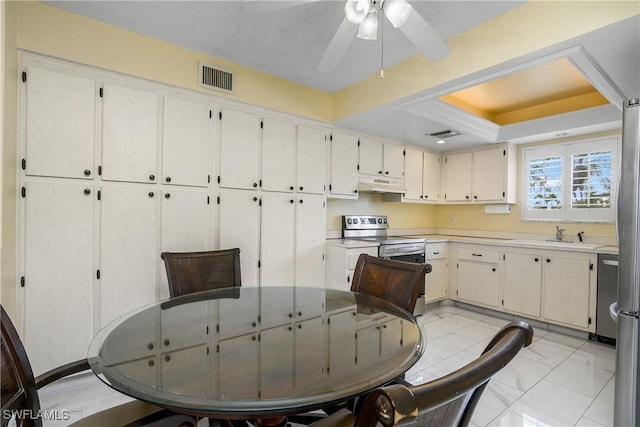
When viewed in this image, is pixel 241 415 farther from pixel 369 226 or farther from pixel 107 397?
pixel 369 226

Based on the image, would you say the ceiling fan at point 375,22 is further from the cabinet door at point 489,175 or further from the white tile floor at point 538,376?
the cabinet door at point 489,175

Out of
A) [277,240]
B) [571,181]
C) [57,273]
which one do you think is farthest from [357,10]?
[571,181]

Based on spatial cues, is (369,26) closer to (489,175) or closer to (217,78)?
(217,78)

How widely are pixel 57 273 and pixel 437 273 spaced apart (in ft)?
12.8

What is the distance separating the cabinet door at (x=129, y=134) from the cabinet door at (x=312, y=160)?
134 centimetres

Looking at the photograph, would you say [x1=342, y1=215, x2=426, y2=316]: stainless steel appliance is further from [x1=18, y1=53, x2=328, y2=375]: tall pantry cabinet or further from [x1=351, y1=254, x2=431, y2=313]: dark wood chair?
[x1=351, y1=254, x2=431, y2=313]: dark wood chair

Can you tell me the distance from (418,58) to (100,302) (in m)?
3.09

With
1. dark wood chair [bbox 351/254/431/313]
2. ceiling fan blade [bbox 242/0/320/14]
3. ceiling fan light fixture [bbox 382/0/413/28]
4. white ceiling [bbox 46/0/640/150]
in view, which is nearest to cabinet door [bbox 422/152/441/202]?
white ceiling [bbox 46/0/640/150]

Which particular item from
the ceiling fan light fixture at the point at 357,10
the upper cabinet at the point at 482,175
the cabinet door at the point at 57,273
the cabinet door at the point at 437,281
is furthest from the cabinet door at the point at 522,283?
the cabinet door at the point at 57,273

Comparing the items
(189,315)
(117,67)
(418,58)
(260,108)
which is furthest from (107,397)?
(418,58)

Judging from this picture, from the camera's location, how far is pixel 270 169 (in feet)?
9.70

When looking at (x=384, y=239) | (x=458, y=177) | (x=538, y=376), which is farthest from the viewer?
(x=458, y=177)

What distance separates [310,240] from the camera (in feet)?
10.6

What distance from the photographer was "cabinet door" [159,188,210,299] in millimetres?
2420
